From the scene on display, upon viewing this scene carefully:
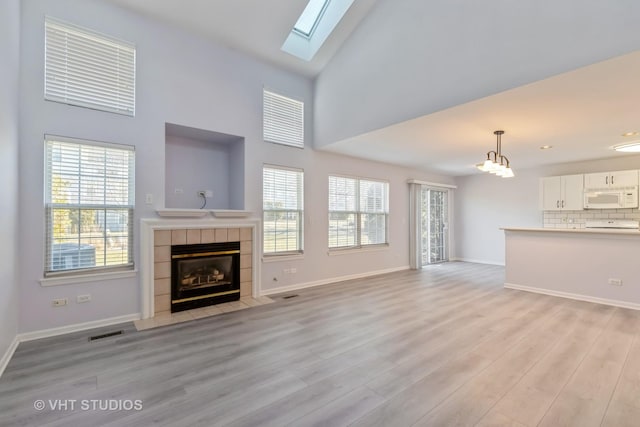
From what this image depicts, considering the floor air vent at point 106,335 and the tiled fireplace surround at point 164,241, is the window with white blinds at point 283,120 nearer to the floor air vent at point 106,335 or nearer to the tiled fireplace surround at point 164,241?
the tiled fireplace surround at point 164,241

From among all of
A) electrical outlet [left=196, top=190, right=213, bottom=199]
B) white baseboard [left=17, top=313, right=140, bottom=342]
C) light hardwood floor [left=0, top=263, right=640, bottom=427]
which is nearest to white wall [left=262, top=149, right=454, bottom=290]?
electrical outlet [left=196, top=190, right=213, bottom=199]

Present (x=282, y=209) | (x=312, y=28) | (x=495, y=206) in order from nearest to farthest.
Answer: (x=312, y=28)
(x=282, y=209)
(x=495, y=206)

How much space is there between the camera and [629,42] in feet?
7.48

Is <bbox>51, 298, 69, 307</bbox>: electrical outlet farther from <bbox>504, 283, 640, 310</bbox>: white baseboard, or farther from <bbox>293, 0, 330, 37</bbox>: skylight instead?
<bbox>504, 283, 640, 310</bbox>: white baseboard

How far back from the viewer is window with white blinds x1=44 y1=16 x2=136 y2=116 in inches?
128

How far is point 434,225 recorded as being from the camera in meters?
8.50

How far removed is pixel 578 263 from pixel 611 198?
7.15 feet

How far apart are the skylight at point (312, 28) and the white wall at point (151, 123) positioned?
473mm

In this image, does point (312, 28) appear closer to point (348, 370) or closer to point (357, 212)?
point (357, 212)

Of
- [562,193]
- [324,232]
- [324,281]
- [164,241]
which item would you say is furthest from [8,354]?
[562,193]

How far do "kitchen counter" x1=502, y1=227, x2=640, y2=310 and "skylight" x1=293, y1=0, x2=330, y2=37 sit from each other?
505cm

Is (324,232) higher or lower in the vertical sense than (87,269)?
higher

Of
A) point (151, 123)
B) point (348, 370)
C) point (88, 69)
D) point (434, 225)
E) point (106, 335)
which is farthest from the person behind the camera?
point (434, 225)

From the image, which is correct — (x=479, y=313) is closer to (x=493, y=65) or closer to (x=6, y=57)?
(x=493, y=65)
